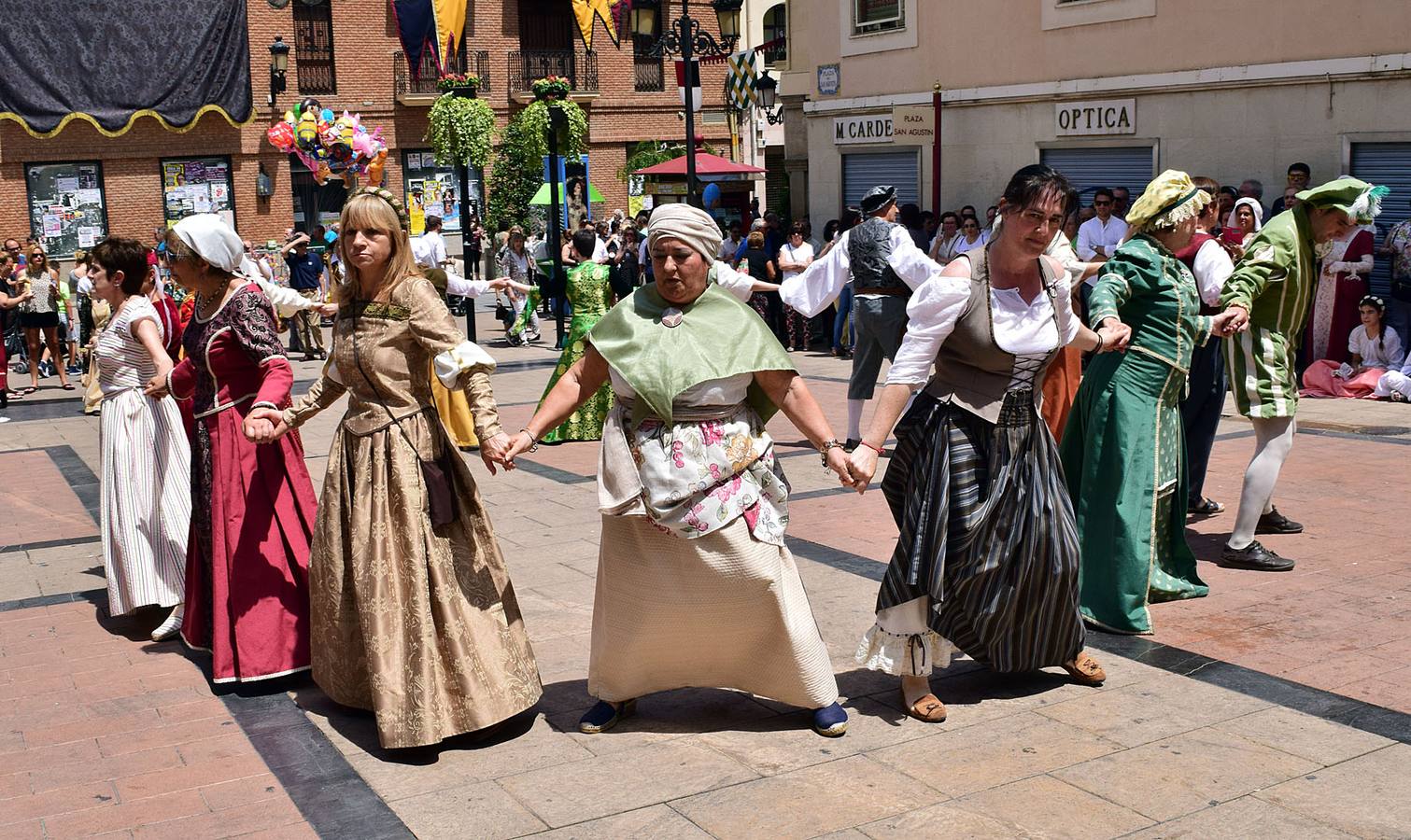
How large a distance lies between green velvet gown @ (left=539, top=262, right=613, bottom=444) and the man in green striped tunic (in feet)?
17.3

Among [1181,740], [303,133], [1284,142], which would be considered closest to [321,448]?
[303,133]

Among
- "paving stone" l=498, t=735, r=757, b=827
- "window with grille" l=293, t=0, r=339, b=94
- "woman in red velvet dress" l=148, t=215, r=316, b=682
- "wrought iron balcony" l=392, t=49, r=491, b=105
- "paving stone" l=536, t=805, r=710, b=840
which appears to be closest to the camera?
"paving stone" l=536, t=805, r=710, b=840

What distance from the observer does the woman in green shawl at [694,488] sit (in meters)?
4.46

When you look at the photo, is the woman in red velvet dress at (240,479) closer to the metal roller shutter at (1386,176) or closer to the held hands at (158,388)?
the held hands at (158,388)

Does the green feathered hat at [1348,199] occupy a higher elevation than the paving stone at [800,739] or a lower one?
higher

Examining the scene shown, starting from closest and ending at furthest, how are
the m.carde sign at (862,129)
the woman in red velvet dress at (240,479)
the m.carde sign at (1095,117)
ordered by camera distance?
1. the woman in red velvet dress at (240,479)
2. the m.carde sign at (1095,117)
3. the m.carde sign at (862,129)

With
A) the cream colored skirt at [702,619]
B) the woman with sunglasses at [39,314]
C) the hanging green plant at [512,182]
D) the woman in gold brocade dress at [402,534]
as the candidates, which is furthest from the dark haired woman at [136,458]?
the hanging green plant at [512,182]

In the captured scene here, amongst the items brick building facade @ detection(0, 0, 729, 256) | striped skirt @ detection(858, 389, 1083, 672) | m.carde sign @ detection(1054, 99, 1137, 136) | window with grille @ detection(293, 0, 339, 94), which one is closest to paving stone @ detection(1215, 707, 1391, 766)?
striped skirt @ detection(858, 389, 1083, 672)

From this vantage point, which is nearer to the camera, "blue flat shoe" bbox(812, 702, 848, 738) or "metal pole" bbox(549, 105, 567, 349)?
"blue flat shoe" bbox(812, 702, 848, 738)

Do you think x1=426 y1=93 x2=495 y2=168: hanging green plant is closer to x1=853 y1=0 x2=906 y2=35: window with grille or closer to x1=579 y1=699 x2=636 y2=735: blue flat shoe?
x1=853 y1=0 x2=906 y2=35: window with grille

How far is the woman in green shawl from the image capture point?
4461 mm

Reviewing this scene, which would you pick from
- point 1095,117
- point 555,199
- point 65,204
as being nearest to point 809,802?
point 1095,117

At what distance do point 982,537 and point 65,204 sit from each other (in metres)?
33.3

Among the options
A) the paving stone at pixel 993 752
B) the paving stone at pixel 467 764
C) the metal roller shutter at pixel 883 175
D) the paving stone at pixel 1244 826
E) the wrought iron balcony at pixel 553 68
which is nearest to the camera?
the paving stone at pixel 1244 826
